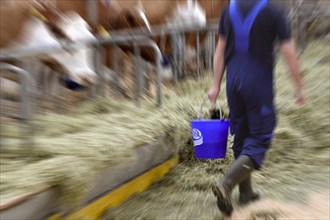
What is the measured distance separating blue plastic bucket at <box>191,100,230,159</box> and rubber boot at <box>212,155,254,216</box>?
30.9 inches

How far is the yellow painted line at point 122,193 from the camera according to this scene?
296 cm

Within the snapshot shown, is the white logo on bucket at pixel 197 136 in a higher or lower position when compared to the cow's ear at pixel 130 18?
lower

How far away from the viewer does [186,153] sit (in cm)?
453

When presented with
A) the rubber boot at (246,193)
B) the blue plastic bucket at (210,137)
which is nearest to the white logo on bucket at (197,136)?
the blue plastic bucket at (210,137)

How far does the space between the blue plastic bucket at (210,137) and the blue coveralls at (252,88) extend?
0.64m

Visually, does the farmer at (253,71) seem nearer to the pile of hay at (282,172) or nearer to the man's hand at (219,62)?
the man's hand at (219,62)

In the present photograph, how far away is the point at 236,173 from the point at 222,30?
3.59 ft

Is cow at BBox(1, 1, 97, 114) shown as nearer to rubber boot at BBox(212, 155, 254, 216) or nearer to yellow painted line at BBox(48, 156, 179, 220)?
yellow painted line at BBox(48, 156, 179, 220)

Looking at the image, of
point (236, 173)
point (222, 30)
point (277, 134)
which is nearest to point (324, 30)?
point (277, 134)

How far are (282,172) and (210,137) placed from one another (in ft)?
2.81

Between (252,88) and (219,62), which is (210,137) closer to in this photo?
(219,62)

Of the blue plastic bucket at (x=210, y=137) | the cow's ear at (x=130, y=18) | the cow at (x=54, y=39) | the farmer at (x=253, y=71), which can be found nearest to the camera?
the farmer at (x=253, y=71)

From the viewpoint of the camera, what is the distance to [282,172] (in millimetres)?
4184

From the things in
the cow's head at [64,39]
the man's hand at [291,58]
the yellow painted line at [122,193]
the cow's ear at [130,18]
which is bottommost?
the yellow painted line at [122,193]
